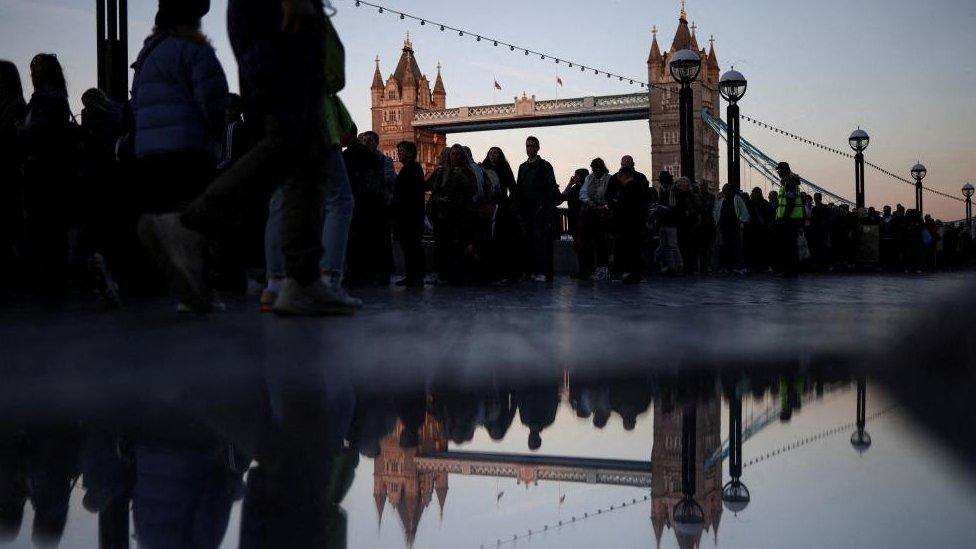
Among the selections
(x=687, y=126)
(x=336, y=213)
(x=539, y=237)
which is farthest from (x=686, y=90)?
(x=336, y=213)

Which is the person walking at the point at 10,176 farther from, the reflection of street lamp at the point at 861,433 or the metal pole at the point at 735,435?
the reflection of street lamp at the point at 861,433

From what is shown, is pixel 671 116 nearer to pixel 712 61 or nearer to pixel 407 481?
pixel 712 61

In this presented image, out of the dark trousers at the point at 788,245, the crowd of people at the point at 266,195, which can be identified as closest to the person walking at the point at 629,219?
the crowd of people at the point at 266,195

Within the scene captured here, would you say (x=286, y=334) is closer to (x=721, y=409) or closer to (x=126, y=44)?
(x=721, y=409)

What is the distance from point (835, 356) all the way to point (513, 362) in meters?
Result: 0.98

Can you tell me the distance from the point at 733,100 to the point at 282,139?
1391 cm

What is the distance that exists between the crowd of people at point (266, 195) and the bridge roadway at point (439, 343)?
1.25 ft

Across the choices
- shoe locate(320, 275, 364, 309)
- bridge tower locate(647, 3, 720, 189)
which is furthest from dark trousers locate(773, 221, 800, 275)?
bridge tower locate(647, 3, 720, 189)

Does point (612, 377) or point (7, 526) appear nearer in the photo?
point (7, 526)

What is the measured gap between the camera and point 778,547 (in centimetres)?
112

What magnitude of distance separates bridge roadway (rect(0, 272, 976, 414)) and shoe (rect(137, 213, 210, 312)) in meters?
0.15

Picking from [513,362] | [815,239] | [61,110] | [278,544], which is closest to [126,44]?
[61,110]

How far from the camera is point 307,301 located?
4.20 meters

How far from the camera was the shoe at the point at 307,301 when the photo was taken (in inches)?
164
